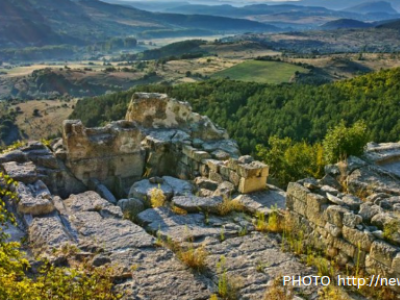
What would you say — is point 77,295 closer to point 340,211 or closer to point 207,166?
point 340,211

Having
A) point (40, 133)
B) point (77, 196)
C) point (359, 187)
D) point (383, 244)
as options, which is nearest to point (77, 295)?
point (383, 244)

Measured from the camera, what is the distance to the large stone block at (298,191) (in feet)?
25.8

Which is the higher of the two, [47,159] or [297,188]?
[297,188]

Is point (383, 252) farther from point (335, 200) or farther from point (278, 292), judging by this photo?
point (278, 292)

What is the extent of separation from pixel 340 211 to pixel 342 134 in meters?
2.82

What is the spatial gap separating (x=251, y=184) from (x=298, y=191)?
6.72ft

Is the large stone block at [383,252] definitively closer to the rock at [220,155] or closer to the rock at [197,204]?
the rock at [197,204]

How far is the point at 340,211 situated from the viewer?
7070mm

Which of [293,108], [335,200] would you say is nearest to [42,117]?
[293,108]

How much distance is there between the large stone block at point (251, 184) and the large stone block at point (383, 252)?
3890 millimetres

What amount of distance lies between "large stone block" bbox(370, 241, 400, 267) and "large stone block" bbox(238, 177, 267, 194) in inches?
153

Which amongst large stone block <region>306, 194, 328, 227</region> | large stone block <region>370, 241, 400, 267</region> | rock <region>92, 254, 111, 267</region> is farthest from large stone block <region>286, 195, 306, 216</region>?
rock <region>92, 254, 111, 267</region>

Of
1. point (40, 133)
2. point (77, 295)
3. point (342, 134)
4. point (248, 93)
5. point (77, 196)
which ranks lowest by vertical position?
point (40, 133)

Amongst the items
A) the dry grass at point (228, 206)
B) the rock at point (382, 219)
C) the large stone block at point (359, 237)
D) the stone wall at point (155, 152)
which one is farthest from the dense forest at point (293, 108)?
the large stone block at point (359, 237)
